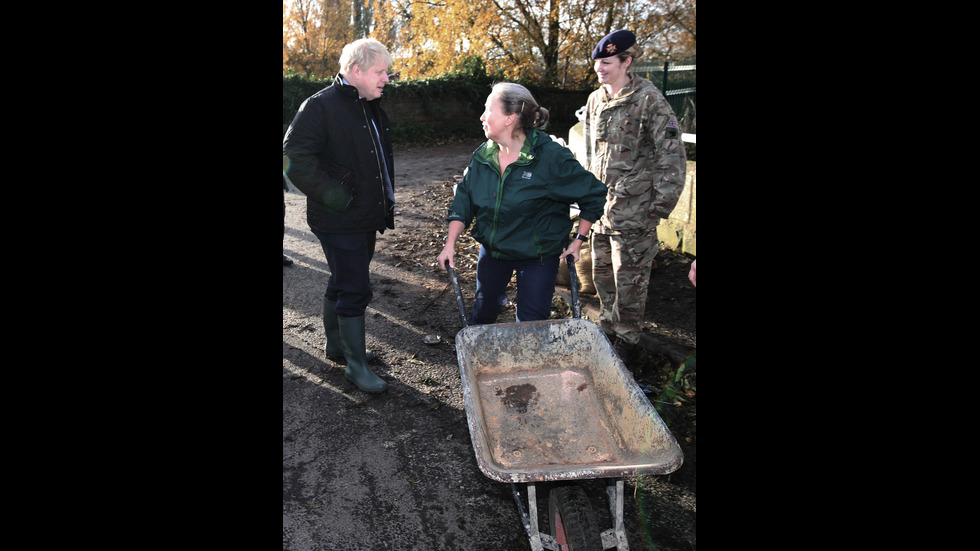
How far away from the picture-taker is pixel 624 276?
4.64m

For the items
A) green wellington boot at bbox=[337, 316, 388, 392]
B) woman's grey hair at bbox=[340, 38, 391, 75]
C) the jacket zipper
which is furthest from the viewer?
green wellington boot at bbox=[337, 316, 388, 392]

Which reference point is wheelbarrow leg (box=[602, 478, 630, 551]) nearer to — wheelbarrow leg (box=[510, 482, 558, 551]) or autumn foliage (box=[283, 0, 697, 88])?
wheelbarrow leg (box=[510, 482, 558, 551])

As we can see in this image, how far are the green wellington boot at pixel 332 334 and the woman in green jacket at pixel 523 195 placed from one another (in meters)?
1.43

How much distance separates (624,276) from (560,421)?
1.66 meters

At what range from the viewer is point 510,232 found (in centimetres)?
378

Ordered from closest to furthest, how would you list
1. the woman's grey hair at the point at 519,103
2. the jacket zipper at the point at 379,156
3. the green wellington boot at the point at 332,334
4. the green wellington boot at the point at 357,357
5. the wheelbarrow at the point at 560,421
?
the wheelbarrow at the point at 560,421 → the woman's grey hair at the point at 519,103 → the jacket zipper at the point at 379,156 → the green wellington boot at the point at 357,357 → the green wellington boot at the point at 332,334

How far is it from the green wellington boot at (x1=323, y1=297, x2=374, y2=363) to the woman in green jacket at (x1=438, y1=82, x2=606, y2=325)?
1433 mm

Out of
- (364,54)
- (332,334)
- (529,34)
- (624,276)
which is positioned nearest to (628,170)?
(624,276)

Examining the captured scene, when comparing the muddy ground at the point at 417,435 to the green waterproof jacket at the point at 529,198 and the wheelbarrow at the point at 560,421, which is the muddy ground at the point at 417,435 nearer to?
the wheelbarrow at the point at 560,421

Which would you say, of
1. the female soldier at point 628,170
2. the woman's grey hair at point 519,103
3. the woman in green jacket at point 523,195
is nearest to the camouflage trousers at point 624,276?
the female soldier at point 628,170

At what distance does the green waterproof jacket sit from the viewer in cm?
371

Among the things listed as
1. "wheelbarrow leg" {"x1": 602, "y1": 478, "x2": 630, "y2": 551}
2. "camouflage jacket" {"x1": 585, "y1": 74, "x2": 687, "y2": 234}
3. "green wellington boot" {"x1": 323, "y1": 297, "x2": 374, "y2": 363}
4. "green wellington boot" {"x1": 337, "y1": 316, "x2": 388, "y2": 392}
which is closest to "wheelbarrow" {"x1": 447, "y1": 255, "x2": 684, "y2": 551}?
"wheelbarrow leg" {"x1": 602, "y1": 478, "x2": 630, "y2": 551}

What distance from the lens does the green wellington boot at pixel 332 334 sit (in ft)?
15.8

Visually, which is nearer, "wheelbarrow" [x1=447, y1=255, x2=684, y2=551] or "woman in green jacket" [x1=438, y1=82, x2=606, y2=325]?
"wheelbarrow" [x1=447, y1=255, x2=684, y2=551]
